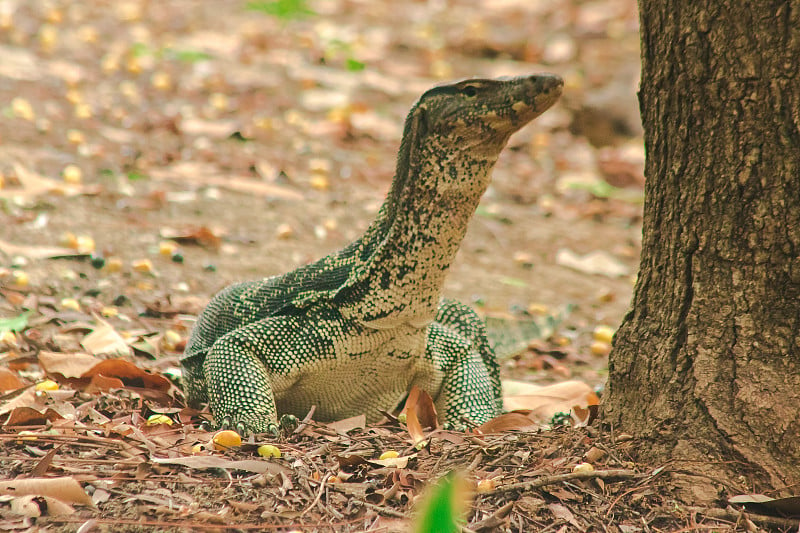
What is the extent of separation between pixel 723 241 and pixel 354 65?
37.4ft

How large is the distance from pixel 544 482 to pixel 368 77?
11016mm

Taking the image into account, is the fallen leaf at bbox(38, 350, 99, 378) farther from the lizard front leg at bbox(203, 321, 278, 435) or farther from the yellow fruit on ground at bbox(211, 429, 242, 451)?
the yellow fruit on ground at bbox(211, 429, 242, 451)

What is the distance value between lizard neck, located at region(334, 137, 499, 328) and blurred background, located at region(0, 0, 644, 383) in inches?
83.0

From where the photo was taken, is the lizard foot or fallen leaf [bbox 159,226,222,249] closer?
the lizard foot

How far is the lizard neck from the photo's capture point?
4.22m

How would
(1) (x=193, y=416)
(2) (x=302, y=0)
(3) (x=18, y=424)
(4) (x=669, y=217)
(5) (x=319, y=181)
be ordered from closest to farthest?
(4) (x=669, y=217) → (3) (x=18, y=424) → (1) (x=193, y=416) → (5) (x=319, y=181) → (2) (x=302, y=0)

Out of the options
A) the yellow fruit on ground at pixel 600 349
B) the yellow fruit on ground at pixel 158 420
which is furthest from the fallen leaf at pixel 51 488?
the yellow fruit on ground at pixel 600 349

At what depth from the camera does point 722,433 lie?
3480mm

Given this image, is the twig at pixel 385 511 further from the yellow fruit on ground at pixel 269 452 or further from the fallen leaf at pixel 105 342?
the fallen leaf at pixel 105 342

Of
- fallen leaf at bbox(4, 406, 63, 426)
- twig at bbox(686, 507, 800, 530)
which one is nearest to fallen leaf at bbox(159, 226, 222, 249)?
fallen leaf at bbox(4, 406, 63, 426)

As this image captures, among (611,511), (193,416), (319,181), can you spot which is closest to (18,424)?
(193,416)

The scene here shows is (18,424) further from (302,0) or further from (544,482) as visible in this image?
(302,0)

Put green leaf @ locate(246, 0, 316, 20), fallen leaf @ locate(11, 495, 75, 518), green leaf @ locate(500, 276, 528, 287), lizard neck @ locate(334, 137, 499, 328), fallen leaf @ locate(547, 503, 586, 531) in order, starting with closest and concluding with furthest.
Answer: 1. fallen leaf @ locate(11, 495, 75, 518)
2. fallen leaf @ locate(547, 503, 586, 531)
3. lizard neck @ locate(334, 137, 499, 328)
4. green leaf @ locate(500, 276, 528, 287)
5. green leaf @ locate(246, 0, 316, 20)

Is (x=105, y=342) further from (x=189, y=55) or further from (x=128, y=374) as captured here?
(x=189, y=55)
